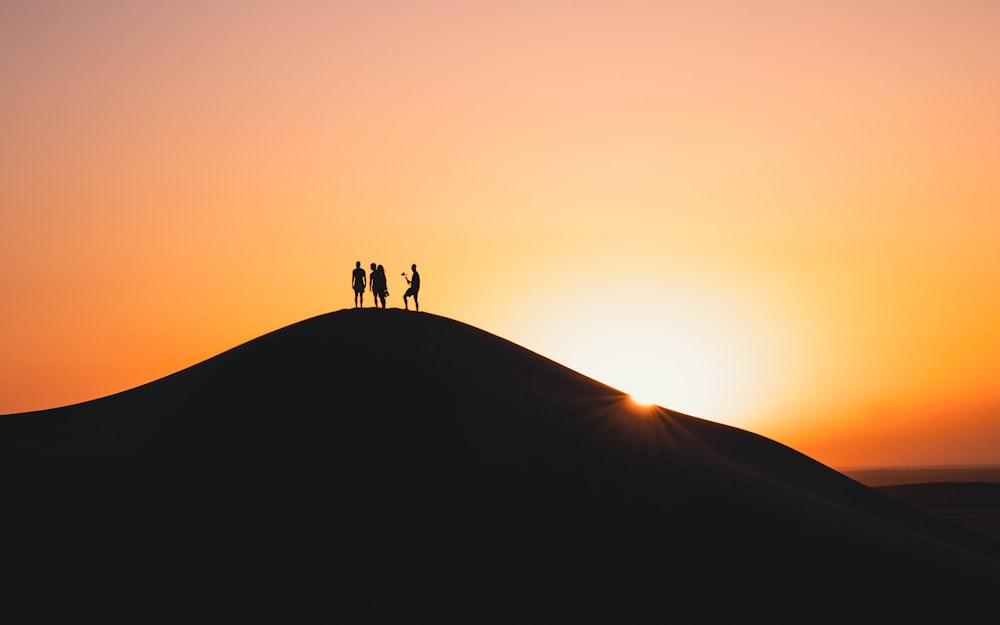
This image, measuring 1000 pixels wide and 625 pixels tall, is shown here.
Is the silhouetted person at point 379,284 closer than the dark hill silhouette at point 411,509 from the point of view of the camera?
No

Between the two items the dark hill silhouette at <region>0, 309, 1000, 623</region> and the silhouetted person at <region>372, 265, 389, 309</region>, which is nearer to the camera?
the dark hill silhouette at <region>0, 309, 1000, 623</region>

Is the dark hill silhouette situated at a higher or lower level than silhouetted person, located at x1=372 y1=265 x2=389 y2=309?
lower

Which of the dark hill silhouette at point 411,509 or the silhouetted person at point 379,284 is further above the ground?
the silhouetted person at point 379,284

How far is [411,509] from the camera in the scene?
23.4 m

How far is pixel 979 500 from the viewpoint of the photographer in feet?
338

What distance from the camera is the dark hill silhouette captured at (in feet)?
67.7

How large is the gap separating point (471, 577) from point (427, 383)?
26.0 ft

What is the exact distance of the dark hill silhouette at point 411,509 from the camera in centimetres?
2064

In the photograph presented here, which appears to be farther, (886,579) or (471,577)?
(886,579)

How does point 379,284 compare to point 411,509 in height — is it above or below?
above

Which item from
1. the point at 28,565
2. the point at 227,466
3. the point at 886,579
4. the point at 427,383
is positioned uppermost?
the point at 427,383

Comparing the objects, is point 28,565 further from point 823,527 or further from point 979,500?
point 979,500

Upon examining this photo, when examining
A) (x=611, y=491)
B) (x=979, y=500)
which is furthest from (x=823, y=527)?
(x=979, y=500)

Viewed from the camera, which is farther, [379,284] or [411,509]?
[379,284]
